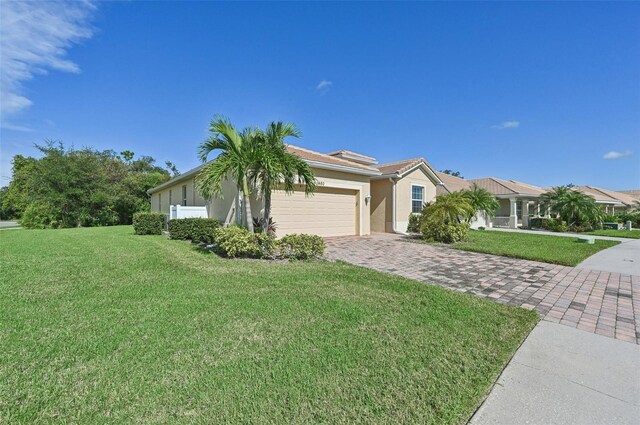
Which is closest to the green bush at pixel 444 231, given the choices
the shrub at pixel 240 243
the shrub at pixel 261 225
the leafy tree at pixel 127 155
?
the shrub at pixel 261 225

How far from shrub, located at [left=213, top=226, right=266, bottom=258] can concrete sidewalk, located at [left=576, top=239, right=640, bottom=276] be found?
30.1 ft

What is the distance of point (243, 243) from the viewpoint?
774cm

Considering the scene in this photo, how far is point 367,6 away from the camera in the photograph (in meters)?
10.1

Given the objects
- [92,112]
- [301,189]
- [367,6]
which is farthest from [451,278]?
[92,112]

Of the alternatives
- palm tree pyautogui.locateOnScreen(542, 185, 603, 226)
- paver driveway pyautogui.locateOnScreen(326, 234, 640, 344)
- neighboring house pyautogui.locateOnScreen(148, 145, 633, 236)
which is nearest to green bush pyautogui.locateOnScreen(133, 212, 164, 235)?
neighboring house pyautogui.locateOnScreen(148, 145, 633, 236)

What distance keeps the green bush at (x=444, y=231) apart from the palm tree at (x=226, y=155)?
27.7ft

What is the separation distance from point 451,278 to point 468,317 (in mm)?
2515

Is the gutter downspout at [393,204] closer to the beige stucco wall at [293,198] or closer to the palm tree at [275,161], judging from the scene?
the beige stucco wall at [293,198]

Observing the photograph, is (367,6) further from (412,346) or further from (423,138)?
(423,138)

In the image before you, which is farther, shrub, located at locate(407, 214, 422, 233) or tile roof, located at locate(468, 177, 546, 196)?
tile roof, located at locate(468, 177, 546, 196)

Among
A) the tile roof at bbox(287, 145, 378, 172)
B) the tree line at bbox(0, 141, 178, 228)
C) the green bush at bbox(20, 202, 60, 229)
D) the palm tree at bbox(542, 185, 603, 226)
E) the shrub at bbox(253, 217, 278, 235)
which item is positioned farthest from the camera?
the green bush at bbox(20, 202, 60, 229)

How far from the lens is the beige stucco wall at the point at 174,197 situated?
15489mm

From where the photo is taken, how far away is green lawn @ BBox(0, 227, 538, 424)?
2182mm

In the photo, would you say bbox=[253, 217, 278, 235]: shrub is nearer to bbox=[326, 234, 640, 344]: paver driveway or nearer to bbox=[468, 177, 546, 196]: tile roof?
bbox=[326, 234, 640, 344]: paver driveway
